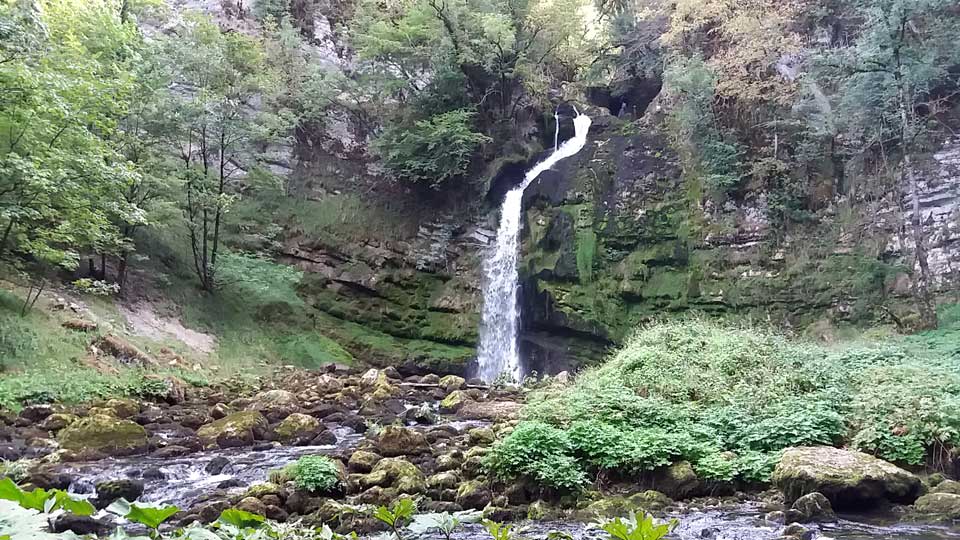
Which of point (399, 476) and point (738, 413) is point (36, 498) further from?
point (738, 413)

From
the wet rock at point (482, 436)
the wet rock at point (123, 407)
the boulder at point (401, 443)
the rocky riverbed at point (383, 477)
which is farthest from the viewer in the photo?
the wet rock at point (123, 407)

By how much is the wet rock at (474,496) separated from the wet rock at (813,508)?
2882 millimetres

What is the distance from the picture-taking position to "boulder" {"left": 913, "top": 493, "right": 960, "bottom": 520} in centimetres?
579

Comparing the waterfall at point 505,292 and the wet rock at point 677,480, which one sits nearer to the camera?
the wet rock at point 677,480

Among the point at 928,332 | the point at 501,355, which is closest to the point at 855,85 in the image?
the point at 928,332

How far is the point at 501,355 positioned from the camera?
19.7 m

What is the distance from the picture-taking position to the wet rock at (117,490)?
6761mm

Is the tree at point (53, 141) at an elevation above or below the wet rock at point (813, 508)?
above

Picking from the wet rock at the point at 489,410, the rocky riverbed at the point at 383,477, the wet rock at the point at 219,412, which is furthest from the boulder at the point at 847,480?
the wet rock at the point at 219,412

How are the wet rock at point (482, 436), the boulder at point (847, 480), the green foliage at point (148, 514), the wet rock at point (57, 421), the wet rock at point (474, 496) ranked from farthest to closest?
the wet rock at point (57, 421), the wet rock at point (482, 436), the wet rock at point (474, 496), the boulder at point (847, 480), the green foliage at point (148, 514)

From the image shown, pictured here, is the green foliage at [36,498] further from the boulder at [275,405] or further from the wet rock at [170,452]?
the boulder at [275,405]

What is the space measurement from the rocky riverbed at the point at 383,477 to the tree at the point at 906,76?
982 centimetres

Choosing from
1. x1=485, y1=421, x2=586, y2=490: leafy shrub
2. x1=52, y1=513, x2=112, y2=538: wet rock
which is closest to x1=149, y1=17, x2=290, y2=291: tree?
x1=485, y1=421, x2=586, y2=490: leafy shrub

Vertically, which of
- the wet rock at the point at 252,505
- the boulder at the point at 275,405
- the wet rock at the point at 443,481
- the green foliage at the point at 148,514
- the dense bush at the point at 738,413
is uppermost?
the green foliage at the point at 148,514
